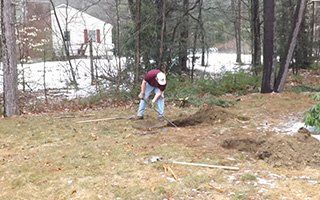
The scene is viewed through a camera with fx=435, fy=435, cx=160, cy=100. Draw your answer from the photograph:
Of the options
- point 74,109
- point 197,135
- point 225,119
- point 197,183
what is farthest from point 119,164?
point 74,109

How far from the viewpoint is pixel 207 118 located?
8.21m

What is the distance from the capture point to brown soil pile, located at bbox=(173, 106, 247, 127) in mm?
8125

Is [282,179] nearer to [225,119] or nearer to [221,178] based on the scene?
[221,178]

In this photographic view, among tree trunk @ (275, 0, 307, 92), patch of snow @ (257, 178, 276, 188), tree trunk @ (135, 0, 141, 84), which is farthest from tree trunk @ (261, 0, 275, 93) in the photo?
patch of snow @ (257, 178, 276, 188)

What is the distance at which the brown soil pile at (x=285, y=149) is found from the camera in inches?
218

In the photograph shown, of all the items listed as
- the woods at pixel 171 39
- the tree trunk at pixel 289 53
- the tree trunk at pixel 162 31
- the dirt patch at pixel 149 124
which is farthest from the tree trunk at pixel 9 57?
the tree trunk at pixel 289 53

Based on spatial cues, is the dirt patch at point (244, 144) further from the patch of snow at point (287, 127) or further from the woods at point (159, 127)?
the patch of snow at point (287, 127)

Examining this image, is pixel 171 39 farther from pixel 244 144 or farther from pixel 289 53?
pixel 244 144

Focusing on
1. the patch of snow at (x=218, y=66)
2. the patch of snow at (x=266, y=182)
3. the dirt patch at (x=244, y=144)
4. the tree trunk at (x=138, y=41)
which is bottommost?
the patch of snow at (x=266, y=182)

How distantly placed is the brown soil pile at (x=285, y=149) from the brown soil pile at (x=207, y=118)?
5.43 feet

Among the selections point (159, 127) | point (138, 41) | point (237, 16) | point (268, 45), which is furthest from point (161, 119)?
point (237, 16)

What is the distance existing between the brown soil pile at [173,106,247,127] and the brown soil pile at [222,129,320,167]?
1.65m

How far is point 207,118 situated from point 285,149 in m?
2.63

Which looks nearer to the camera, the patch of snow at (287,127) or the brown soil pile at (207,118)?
the patch of snow at (287,127)
